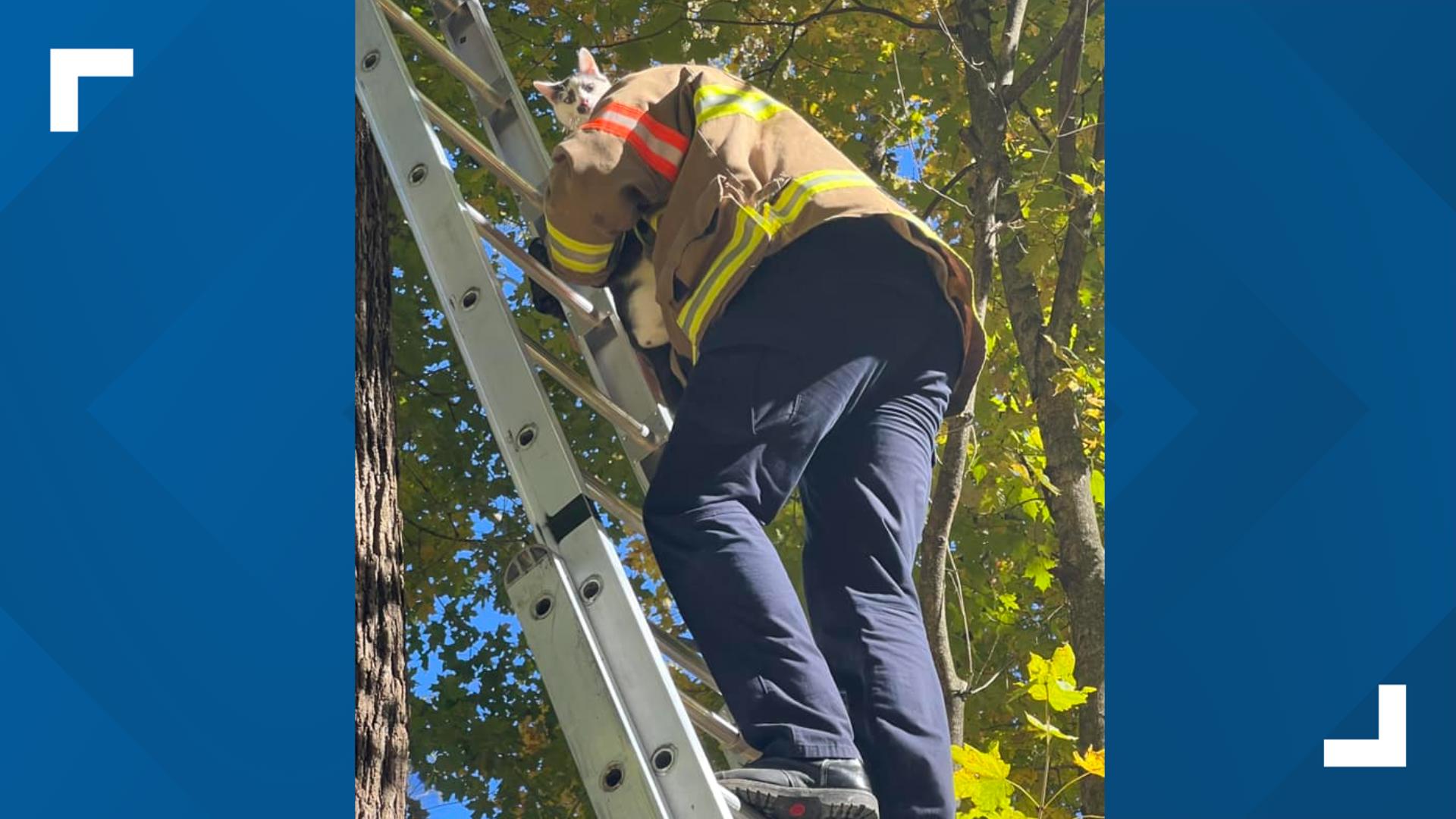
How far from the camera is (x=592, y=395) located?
2.77 meters

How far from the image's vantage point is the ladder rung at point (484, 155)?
114 inches

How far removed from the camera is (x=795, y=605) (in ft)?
7.77

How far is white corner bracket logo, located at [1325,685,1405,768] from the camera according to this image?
258cm

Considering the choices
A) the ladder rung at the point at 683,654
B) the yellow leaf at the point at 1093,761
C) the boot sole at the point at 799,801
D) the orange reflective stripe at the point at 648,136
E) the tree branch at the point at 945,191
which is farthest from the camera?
the tree branch at the point at 945,191

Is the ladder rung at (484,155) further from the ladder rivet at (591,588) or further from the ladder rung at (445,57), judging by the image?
the ladder rivet at (591,588)

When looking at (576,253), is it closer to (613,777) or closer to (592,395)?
(592,395)

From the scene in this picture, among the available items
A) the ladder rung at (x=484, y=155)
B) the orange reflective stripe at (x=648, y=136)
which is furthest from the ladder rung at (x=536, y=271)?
the orange reflective stripe at (x=648, y=136)

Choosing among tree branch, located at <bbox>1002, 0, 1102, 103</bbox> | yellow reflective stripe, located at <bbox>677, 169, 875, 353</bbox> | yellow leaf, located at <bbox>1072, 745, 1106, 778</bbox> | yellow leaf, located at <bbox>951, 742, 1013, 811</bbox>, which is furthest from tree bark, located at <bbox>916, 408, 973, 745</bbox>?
yellow reflective stripe, located at <bbox>677, 169, 875, 353</bbox>

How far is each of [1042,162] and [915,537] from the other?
84.7 inches

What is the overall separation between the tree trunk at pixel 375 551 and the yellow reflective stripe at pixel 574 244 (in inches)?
24.9

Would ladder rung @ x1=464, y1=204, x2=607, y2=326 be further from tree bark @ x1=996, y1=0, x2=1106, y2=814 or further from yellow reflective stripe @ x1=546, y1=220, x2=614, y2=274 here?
tree bark @ x1=996, y1=0, x2=1106, y2=814

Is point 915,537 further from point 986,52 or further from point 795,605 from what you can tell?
point 986,52
